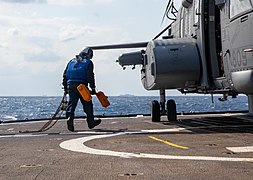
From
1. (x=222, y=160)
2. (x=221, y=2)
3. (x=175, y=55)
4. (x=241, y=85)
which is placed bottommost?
(x=222, y=160)

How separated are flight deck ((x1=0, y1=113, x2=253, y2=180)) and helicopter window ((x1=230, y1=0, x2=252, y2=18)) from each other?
102 inches

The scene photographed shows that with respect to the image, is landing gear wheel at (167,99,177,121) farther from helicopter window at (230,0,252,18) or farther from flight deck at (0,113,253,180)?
helicopter window at (230,0,252,18)

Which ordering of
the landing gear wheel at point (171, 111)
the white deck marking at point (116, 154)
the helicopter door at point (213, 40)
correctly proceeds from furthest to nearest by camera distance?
1. the landing gear wheel at point (171, 111)
2. the helicopter door at point (213, 40)
3. the white deck marking at point (116, 154)

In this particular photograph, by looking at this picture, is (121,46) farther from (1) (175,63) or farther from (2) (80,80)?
(1) (175,63)

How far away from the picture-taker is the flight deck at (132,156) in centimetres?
603

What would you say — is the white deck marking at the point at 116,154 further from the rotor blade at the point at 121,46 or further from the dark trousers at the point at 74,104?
the rotor blade at the point at 121,46

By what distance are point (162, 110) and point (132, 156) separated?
9056mm

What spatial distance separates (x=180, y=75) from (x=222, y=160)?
240 inches

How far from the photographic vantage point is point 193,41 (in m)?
13.2

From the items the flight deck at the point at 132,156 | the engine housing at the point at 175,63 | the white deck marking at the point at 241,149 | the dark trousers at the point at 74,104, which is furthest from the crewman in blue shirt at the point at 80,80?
the white deck marking at the point at 241,149

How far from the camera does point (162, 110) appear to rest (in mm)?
16484

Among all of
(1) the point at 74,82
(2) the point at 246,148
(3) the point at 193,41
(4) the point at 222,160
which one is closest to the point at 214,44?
(3) the point at 193,41

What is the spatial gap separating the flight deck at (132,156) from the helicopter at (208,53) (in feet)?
4.78

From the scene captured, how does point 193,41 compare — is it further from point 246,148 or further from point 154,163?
point 154,163
